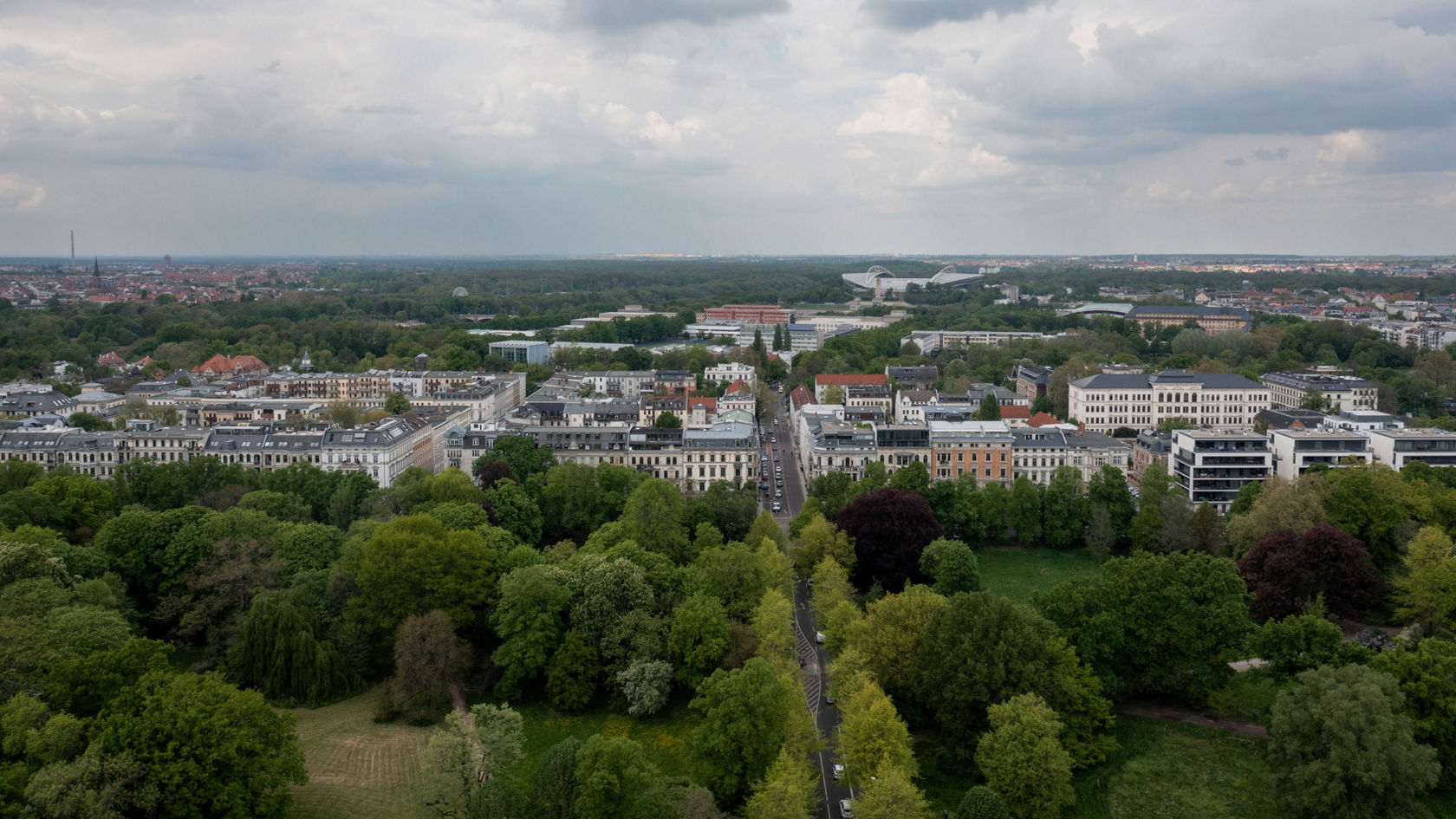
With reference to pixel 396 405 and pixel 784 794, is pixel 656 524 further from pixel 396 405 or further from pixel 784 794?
pixel 396 405

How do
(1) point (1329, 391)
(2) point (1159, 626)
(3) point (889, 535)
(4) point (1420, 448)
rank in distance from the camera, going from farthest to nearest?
(1) point (1329, 391) → (4) point (1420, 448) → (3) point (889, 535) → (2) point (1159, 626)

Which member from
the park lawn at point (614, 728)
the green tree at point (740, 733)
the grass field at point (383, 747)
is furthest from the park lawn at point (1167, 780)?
the grass field at point (383, 747)

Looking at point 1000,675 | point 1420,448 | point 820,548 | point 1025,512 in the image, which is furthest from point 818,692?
point 1420,448

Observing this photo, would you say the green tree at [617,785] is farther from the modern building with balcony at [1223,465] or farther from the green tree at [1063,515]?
the modern building with balcony at [1223,465]

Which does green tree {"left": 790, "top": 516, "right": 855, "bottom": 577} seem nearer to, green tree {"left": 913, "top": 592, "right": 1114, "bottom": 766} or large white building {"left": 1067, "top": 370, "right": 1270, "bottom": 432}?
green tree {"left": 913, "top": 592, "right": 1114, "bottom": 766}

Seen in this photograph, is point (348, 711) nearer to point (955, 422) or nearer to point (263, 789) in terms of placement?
point (263, 789)

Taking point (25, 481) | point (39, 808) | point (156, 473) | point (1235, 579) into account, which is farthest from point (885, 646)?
point (25, 481)
